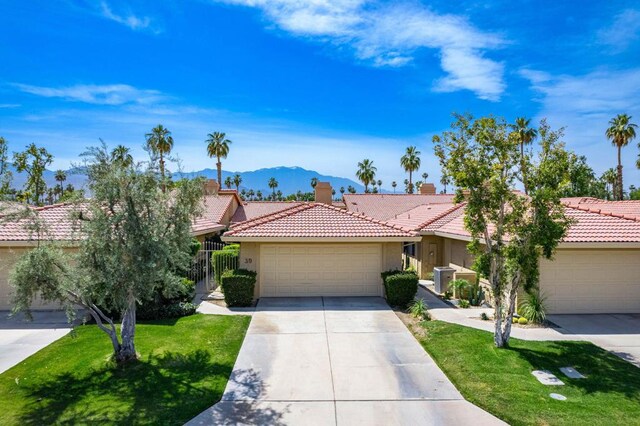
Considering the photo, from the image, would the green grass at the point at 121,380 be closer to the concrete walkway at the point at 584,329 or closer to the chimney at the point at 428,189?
the concrete walkway at the point at 584,329

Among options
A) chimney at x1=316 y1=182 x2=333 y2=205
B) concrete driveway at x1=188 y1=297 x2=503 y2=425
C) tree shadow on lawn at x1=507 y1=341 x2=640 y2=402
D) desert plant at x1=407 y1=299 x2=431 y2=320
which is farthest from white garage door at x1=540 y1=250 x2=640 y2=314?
chimney at x1=316 y1=182 x2=333 y2=205

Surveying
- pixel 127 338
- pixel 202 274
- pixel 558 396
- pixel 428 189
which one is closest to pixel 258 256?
pixel 202 274

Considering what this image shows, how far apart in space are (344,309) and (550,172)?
336 inches

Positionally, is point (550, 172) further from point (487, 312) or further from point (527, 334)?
point (487, 312)

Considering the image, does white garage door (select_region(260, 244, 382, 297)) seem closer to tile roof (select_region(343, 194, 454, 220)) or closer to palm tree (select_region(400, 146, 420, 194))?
tile roof (select_region(343, 194, 454, 220))

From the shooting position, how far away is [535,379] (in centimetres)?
899

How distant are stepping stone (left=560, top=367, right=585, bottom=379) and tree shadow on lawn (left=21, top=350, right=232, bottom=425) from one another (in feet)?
25.7

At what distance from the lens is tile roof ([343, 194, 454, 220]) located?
35634 millimetres

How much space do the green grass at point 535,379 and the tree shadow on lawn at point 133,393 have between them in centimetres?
553

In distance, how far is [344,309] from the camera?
15.2 m

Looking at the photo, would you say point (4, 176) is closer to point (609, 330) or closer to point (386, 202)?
point (609, 330)

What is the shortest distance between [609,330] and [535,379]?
553 cm

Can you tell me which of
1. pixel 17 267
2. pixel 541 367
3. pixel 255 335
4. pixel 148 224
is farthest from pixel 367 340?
pixel 17 267

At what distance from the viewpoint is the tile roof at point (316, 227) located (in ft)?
54.3
